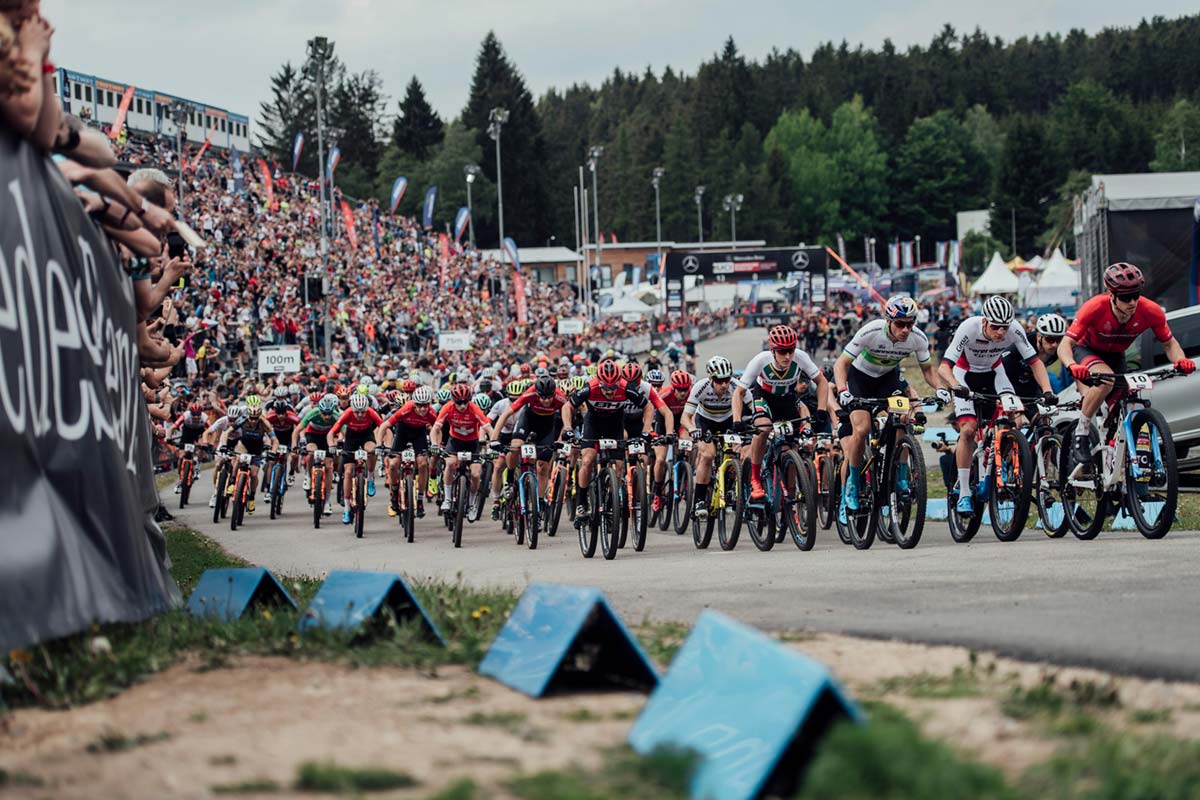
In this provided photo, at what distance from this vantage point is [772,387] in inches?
602

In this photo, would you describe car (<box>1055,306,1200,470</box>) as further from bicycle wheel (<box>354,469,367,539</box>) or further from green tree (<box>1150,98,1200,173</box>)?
green tree (<box>1150,98,1200,173</box>)

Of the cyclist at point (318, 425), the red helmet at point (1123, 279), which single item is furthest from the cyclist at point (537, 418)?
Answer: the red helmet at point (1123, 279)

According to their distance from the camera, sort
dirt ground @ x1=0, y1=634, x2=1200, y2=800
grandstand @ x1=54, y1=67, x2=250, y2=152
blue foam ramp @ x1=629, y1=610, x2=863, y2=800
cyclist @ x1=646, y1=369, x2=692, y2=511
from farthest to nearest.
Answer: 1. grandstand @ x1=54, y1=67, x2=250, y2=152
2. cyclist @ x1=646, y1=369, x2=692, y2=511
3. dirt ground @ x1=0, y1=634, x2=1200, y2=800
4. blue foam ramp @ x1=629, y1=610, x2=863, y2=800

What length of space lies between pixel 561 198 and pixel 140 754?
592 feet

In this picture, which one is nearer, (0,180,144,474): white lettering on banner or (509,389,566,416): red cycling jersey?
(0,180,144,474): white lettering on banner

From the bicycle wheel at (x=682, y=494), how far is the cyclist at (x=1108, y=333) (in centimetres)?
540

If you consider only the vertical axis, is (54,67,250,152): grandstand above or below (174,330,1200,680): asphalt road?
above

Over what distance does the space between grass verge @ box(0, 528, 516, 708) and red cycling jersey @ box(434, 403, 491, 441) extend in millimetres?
11665

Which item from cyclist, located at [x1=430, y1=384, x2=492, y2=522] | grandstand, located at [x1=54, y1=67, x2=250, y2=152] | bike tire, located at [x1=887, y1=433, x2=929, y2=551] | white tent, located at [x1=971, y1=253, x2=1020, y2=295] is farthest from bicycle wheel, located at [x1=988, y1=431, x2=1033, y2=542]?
white tent, located at [x1=971, y1=253, x2=1020, y2=295]

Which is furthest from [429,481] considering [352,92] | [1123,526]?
[352,92]

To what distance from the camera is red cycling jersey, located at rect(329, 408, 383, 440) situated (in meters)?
22.5

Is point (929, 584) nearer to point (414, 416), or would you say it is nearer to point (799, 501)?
point (799, 501)

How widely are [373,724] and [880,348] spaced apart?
356 inches

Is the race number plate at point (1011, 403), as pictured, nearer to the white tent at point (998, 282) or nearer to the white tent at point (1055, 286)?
the white tent at point (1055, 286)
